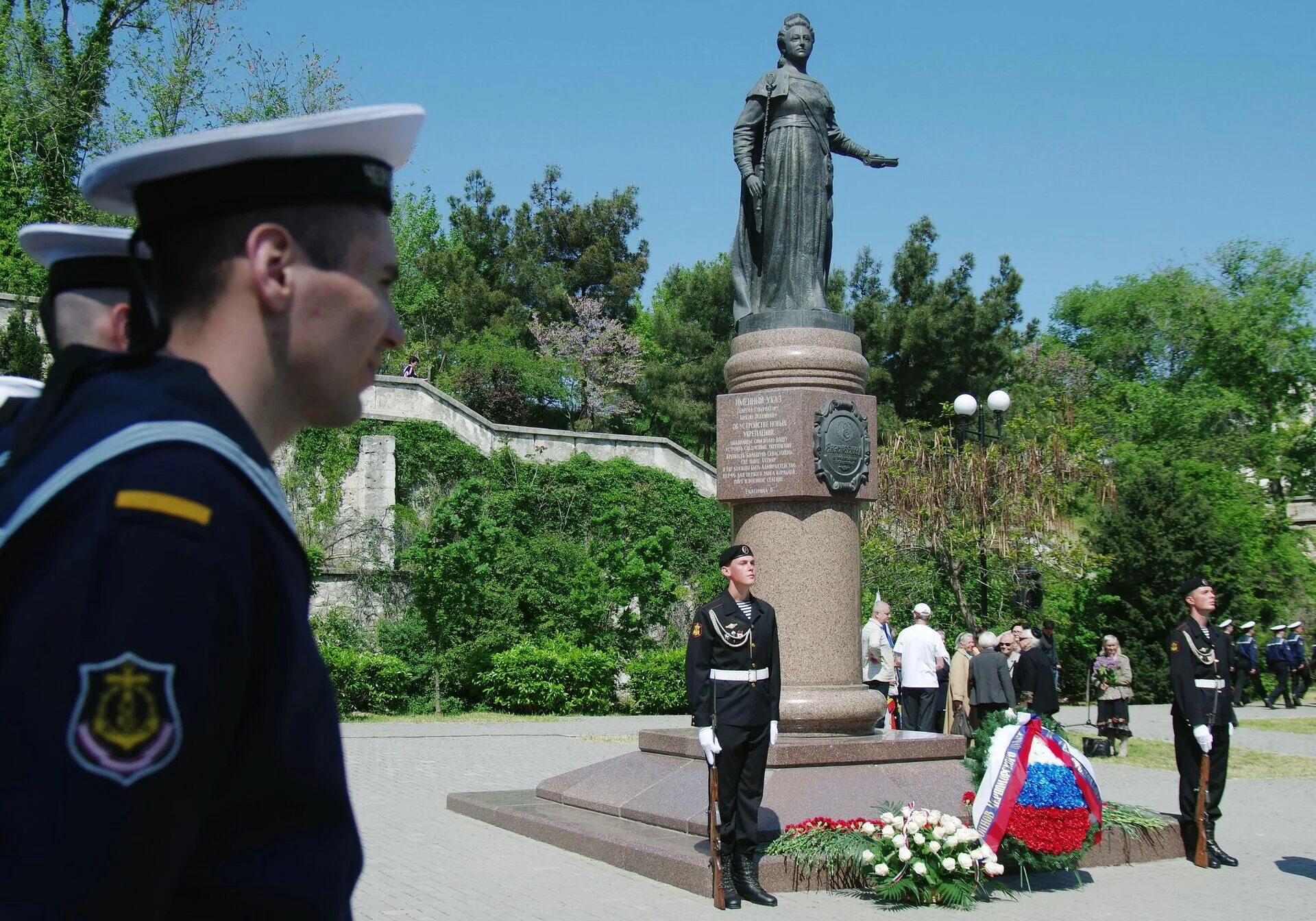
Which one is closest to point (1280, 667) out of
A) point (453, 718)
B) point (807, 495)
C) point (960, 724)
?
point (960, 724)

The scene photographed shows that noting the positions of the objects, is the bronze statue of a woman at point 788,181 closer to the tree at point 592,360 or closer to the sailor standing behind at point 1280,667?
the sailor standing behind at point 1280,667

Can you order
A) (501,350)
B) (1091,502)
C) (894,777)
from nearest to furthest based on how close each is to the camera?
(894,777) < (1091,502) < (501,350)

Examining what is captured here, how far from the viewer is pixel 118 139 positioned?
3123cm

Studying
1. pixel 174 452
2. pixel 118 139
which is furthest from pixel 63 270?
pixel 118 139

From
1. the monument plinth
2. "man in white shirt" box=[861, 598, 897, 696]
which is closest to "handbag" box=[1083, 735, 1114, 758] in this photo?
"man in white shirt" box=[861, 598, 897, 696]

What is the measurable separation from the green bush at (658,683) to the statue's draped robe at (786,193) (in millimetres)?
14854

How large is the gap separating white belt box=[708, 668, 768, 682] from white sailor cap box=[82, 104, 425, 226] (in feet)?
23.2

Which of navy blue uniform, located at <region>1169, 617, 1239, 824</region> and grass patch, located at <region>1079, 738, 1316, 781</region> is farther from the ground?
navy blue uniform, located at <region>1169, 617, 1239, 824</region>

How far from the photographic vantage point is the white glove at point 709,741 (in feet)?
26.9

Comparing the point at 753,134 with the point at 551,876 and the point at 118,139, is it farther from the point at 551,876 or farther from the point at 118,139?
the point at 118,139

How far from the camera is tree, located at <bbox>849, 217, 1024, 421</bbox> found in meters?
46.8

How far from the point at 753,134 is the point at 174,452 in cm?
1103

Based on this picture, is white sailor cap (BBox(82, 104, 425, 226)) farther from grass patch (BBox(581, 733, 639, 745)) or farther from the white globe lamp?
the white globe lamp

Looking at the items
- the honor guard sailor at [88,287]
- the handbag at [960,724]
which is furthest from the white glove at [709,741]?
the handbag at [960,724]
